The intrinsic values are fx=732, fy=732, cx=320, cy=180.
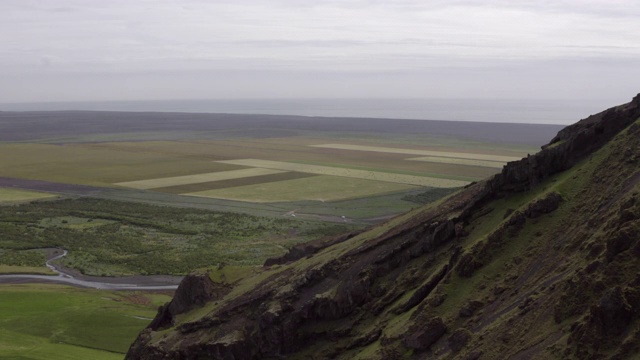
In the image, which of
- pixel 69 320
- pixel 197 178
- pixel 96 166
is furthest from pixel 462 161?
pixel 69 320

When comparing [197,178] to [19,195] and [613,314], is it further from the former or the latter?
[613,314]

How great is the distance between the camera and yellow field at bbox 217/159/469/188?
469ft

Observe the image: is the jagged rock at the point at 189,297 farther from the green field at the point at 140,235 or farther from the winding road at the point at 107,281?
the green field at the point at 140,235

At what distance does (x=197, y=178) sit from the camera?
488 feet

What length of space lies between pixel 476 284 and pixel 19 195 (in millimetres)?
110404

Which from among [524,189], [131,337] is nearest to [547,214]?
[524,189]

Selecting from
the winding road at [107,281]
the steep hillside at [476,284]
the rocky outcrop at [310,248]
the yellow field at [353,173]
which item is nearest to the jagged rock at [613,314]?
the steep hillside at [476,284]

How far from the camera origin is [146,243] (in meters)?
90.0

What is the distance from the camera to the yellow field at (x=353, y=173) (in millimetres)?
142875

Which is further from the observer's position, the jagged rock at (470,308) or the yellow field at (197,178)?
the yellow field at (197,178)

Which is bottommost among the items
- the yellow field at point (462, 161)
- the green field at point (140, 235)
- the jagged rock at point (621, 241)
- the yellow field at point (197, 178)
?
the green field at point (140, 235)

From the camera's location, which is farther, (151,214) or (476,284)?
(151,214)

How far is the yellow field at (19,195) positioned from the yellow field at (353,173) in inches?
2148

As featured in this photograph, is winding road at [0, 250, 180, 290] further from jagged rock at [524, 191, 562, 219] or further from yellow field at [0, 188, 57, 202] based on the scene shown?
yellow field at [0, 188, 57, 202]
